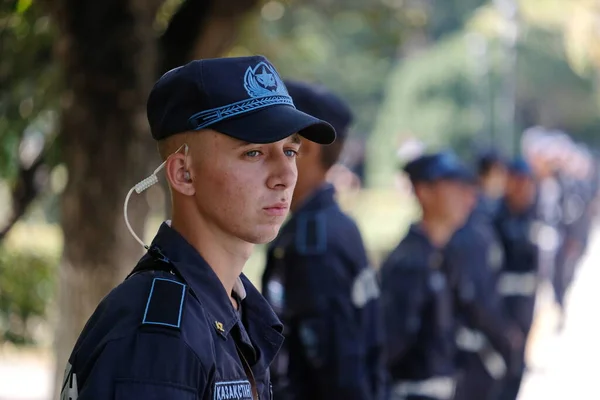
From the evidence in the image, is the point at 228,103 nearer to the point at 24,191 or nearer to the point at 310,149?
the point at 310,149

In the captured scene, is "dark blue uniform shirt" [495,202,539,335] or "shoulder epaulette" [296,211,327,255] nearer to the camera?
"shoulder epaulette" [296,211,327,255]

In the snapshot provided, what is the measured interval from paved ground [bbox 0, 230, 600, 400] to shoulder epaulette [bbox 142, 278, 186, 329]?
5304 mm

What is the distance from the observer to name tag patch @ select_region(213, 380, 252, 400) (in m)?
2.35

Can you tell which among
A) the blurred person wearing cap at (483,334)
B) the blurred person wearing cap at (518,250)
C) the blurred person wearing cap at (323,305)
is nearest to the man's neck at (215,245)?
the blurred person wearing cap at (323,305)

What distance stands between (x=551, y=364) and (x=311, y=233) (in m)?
9.41

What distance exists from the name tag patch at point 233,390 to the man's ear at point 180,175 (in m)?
0.43

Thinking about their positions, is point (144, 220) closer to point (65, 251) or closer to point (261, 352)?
point (65, 251)

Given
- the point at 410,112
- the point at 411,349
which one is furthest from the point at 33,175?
the point at 410,112

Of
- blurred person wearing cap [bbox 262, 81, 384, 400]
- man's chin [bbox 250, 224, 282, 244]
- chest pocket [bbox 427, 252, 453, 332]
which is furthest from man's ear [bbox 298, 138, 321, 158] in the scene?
man's chin [bbox 250, 224, 282, 244]

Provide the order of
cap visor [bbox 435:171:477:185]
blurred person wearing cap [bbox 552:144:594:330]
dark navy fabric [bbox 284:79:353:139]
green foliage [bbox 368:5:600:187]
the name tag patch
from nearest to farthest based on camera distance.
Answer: the name tag patch < dark navy fabric [bbox 284:79:353:139] < cap visor [bbox 435:171:477:185] < blurred person wearing cap [bbox 552:144:594:330] < green foliage [bbox 368:5:600:187]

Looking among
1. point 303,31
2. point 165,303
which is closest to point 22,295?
point 165,303

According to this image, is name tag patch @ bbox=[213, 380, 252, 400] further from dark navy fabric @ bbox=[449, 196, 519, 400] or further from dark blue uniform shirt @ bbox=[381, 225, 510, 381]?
dark navy fabric @ bbox=[449, 196, 519, 400]

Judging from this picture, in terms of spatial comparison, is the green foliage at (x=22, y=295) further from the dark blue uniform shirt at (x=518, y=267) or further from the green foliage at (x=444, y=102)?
the green foliage at (x=444, y=102)

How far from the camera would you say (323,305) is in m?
4.54
